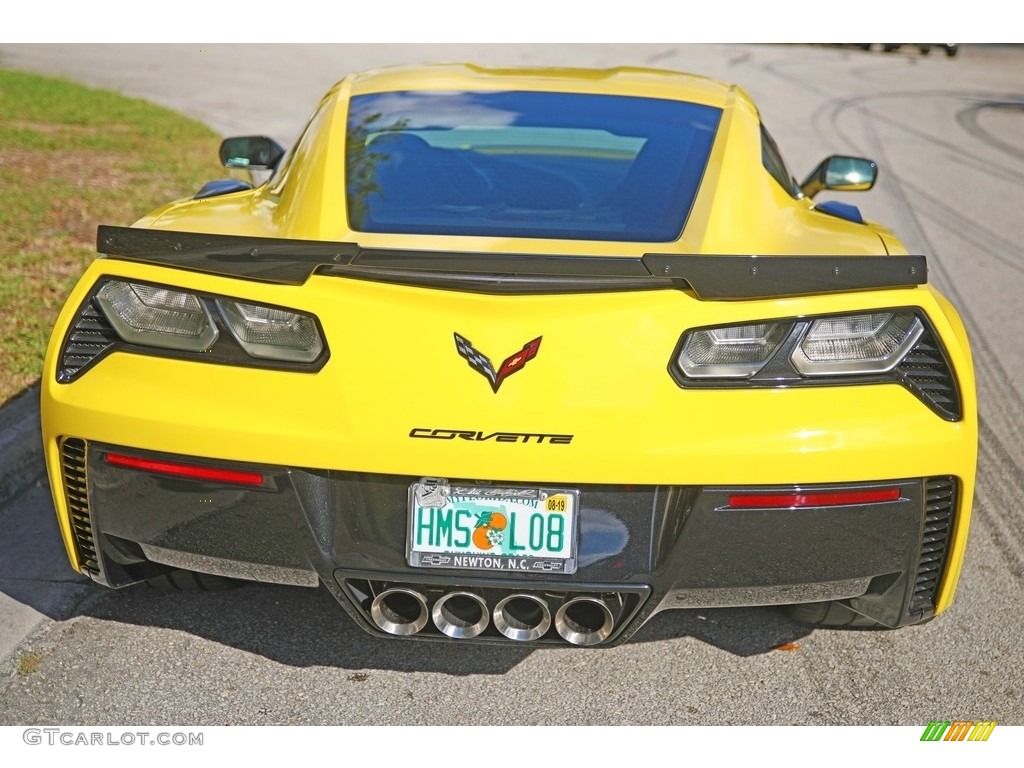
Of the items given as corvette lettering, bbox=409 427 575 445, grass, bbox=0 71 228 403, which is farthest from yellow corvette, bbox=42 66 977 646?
grass, bbox=0 71 228 403

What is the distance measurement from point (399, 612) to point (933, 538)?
128 cm

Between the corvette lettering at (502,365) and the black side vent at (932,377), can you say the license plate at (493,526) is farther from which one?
the black side vent at (932,377)

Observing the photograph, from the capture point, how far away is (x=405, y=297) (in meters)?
2.81

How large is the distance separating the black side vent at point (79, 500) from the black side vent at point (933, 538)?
200 cm

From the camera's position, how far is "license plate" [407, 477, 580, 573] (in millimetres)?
2775

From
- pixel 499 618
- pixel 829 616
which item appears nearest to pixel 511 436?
pixel 499 618

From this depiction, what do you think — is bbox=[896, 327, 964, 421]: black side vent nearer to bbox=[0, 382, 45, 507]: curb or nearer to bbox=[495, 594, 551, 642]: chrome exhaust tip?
bbox=[495, 594, 551, 642]: chrome exhaust tip

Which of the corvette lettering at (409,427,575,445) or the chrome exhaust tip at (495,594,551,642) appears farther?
the chrome exhaust tip at (495,594,551,642)

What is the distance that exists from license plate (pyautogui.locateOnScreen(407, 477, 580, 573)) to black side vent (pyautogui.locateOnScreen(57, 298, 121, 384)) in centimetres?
84

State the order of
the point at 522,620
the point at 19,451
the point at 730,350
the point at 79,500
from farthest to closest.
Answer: the point at 19,451 < the point at 79,500 < the point at 522,620 < the point at 730,350

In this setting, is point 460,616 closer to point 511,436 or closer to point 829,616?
point 511,436

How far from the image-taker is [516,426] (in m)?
2.71

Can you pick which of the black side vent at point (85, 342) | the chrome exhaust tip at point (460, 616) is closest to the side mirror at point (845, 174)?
the chrome exhaust tip at point (460, 616)

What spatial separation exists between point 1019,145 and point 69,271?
12.2 m
